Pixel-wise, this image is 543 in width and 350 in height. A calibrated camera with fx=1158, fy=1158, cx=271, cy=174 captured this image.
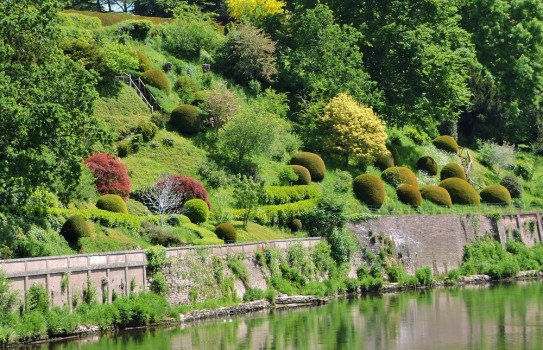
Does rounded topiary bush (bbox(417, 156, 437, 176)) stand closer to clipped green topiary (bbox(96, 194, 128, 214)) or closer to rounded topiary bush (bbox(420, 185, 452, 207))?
rounded topiary bush (bbox(420, 185, 452, 207))

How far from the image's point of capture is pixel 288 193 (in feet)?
210

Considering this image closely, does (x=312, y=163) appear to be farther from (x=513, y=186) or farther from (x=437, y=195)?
(x=513, y=186)

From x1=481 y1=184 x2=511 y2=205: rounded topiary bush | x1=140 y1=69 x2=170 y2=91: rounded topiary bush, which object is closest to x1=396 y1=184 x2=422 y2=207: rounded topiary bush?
x1=481 y1=184 x2=511 y2=205: rounded topiary bush

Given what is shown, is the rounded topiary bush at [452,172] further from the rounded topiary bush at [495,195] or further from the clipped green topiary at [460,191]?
the clipped green topiary at [460,191]

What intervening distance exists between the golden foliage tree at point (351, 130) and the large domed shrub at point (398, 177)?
4.30 ft

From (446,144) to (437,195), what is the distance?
1205 cm

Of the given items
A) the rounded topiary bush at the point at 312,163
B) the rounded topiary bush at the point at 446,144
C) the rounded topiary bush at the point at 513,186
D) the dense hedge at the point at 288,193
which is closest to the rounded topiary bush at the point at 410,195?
the rounded topiary bush at the point at 312,163

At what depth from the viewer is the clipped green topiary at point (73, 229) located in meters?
48.2

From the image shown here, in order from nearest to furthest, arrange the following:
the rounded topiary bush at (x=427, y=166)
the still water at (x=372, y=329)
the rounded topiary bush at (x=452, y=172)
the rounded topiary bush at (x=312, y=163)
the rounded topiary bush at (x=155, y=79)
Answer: the still water at (x=372, y=329) → the rounded topiary bush at (x=312, y=163) → the rounded topiary bush at (x=155, y=79) → the rounded topiary bush at (x=452, y=172) → the rounded topiary bush at (x=427, y=166)

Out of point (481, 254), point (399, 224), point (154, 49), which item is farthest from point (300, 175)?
point (154, 49)

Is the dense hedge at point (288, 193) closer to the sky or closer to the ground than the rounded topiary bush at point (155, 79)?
closer to the ground

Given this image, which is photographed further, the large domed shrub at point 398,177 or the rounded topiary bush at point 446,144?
the rounded topiary bush at point 446,144

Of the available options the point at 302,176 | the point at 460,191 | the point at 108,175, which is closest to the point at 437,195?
the point at 460,191

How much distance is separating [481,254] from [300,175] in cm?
1135
